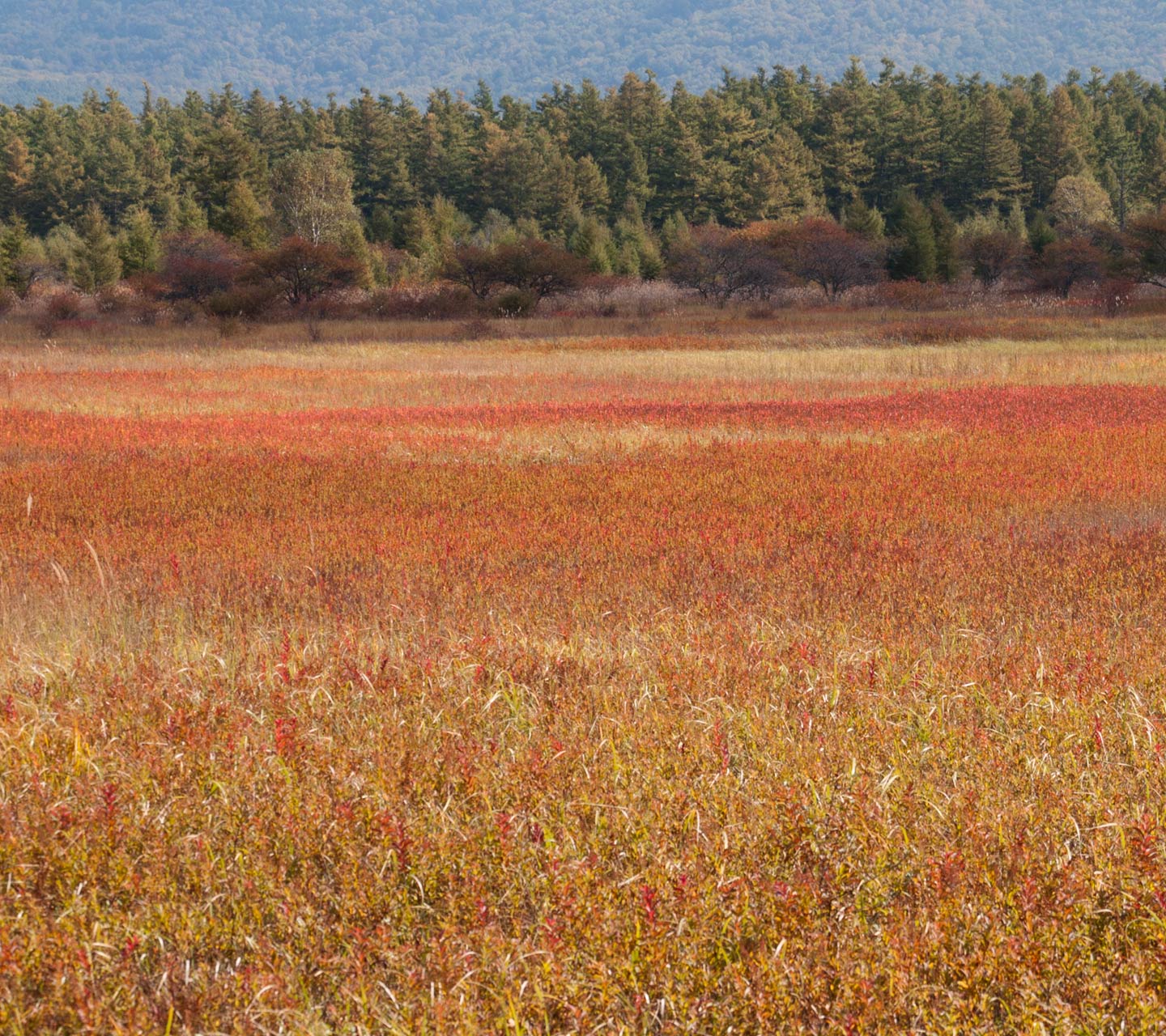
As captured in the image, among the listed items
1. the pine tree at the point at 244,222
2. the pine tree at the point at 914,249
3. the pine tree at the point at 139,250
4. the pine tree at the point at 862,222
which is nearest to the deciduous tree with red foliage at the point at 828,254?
the pine tree at the point at 914,249

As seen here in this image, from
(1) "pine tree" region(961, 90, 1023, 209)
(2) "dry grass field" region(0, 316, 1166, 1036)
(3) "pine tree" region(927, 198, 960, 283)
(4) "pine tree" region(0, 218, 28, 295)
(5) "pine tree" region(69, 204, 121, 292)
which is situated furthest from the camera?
(1) "pine tree" region(961, 90, 1023, 209)

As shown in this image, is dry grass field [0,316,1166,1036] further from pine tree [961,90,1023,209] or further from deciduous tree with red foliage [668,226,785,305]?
pine tree [961,90,1023,209]

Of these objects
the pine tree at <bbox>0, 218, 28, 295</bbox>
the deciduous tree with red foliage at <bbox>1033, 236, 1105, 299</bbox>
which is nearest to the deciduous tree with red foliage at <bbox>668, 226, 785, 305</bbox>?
the deciduous tree with red foliage at <bbox>1033, 236, 1105, 299</bbox>

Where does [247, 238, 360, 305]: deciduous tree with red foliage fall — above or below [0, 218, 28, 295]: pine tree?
below

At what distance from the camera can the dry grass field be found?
3.00m

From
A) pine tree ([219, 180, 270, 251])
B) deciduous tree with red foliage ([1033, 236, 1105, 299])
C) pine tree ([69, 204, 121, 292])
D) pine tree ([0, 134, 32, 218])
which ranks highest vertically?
pine tree ([0, 134, 32, 218])

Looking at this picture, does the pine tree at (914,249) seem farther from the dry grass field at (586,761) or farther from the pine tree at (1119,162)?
the dry grass field at (586,761)

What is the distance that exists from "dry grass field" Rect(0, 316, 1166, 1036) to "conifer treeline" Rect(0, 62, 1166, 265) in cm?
6312

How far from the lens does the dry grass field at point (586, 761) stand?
3002mm

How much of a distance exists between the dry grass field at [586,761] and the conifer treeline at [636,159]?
63.1 meters

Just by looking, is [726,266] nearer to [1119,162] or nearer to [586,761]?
[1119,162]

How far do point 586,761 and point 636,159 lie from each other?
275ft

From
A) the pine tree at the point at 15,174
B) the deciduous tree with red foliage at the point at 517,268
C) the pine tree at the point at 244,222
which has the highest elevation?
the pine tree at the point at 15,174

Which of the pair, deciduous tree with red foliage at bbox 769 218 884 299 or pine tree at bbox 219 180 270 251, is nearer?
deciduous tree with red foliage at bbox 769 218 884 299
